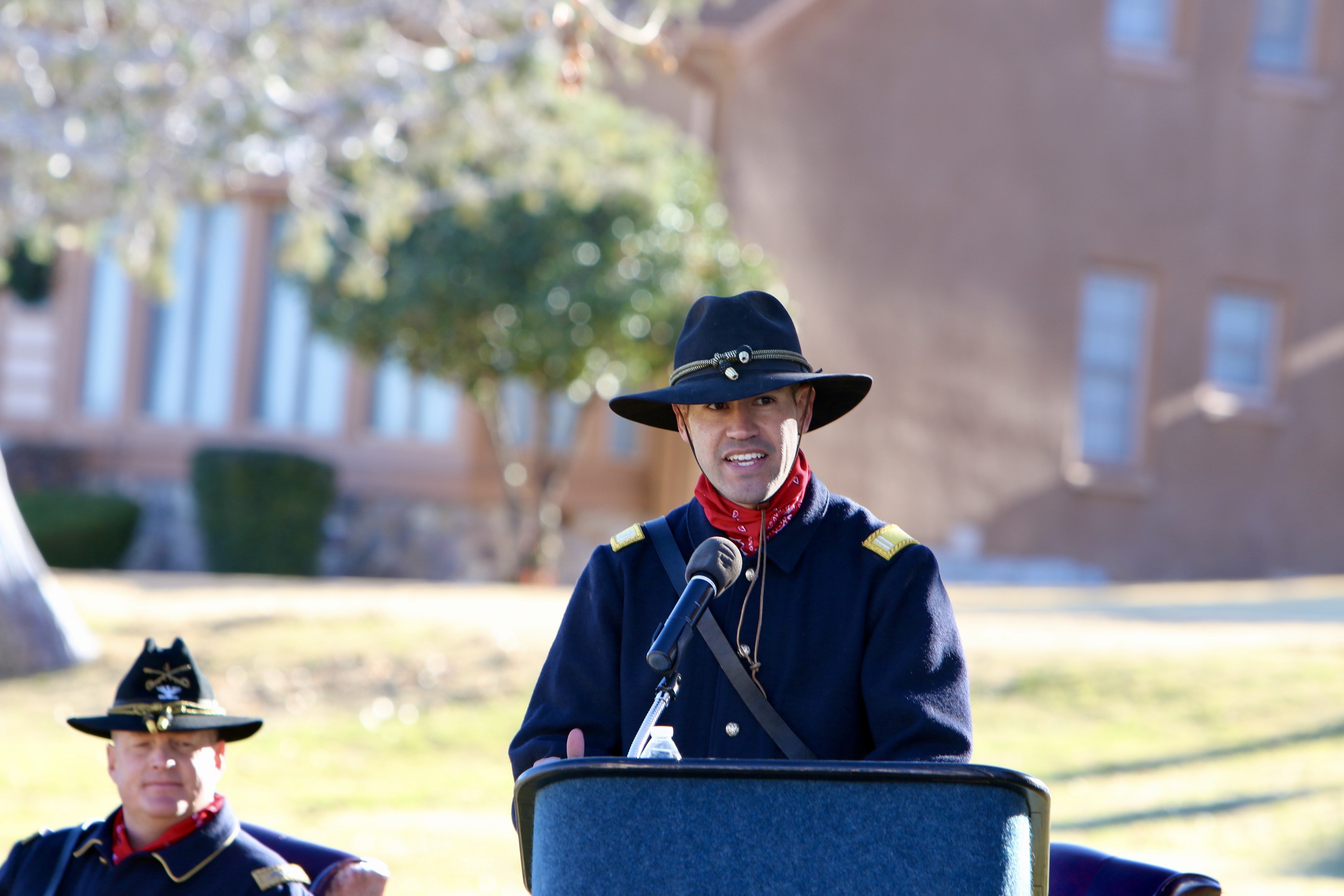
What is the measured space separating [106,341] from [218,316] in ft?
4.04

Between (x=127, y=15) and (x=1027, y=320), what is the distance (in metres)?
10.9

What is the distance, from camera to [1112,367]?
18.4 meters

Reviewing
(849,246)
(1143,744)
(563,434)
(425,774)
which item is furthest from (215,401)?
(1143,744)

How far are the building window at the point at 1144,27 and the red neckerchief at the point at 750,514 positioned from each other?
1659 centimetres

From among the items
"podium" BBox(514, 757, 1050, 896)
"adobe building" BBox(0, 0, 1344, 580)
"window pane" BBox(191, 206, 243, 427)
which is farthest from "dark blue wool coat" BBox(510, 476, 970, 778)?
"window pane" BBox(191, 206, 243, 427)

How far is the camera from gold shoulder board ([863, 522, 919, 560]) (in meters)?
3.04

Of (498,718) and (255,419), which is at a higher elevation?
(255,419)

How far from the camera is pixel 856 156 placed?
56.9 ft

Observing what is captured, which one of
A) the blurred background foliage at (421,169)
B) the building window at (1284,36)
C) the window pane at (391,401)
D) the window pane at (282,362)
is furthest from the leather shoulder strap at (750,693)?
the building window at (1284,36)

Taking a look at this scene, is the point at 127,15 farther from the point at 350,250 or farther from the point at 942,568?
the point at 942,568

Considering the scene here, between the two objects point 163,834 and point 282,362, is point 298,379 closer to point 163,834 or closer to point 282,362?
point 282,362

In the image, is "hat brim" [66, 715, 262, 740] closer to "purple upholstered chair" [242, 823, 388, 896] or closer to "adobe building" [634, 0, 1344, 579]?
"purple upholstered chair" [242, 823, 388, 896]

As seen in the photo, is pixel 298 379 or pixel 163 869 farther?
pixel 298 379

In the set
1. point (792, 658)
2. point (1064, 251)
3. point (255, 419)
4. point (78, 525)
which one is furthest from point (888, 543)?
point (1064, 251)
